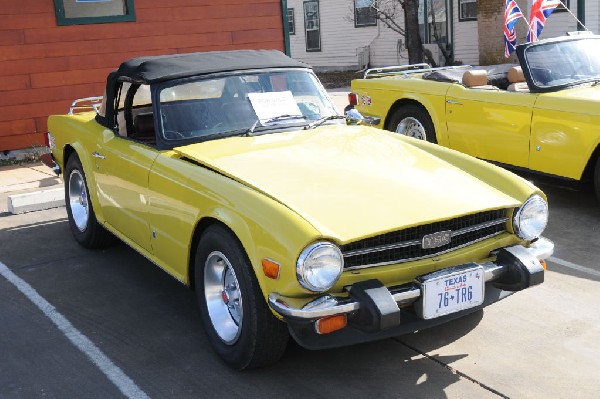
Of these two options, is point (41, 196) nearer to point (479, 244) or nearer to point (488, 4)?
point (479, 244)

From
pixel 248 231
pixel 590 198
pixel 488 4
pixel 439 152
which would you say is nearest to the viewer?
pixel 248 231

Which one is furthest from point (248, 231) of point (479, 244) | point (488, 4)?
point (488, 4)

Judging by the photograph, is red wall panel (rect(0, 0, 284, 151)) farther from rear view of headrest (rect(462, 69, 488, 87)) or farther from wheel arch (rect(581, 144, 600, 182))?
wheel arch (rect(581, 144, 600, 182))

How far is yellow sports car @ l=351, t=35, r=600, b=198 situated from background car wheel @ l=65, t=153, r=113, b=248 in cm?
346

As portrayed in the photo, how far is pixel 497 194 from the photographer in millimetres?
3936

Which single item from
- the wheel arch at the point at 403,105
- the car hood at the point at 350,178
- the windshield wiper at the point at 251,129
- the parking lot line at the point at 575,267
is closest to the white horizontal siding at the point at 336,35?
the wheel arch at the point at 403,105

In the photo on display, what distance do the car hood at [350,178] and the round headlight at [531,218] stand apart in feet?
0.29

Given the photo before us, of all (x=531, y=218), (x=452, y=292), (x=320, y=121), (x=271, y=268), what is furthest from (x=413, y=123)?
(x=271, y=268)

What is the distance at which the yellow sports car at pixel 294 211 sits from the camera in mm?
3342

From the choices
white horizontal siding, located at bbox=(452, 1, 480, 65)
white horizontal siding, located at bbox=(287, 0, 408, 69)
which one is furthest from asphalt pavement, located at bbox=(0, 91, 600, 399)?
white horizontal siding, located at bbox=(287, 0, 408, 69)

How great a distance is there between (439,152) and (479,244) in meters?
1.00

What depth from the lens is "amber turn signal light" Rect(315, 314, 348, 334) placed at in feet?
10.6

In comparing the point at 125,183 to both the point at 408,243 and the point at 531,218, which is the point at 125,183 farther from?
the point at 531,218

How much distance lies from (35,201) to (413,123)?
4103mm
